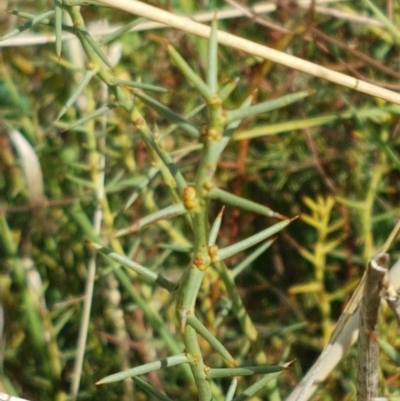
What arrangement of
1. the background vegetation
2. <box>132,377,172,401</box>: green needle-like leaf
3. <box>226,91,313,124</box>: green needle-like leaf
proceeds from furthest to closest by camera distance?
the background vegetation, <box>132,377,172,401</box>: green needle-like leaf, <box>226,91,313,124</box>: green needle-like leaf

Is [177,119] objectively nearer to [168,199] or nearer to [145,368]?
[145,368]

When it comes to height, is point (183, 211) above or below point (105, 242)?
above

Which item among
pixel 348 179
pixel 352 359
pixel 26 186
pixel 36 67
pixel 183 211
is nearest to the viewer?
pixel 183 211

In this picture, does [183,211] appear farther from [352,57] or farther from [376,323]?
[352,57]

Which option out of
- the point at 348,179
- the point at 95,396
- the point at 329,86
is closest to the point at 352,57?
the point at 329,86

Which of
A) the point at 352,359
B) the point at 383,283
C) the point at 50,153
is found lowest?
the point at 352,359

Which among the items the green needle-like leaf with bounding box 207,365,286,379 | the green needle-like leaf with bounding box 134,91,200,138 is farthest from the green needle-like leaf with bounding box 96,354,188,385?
the green needle-like leaf with bounding box 134,91,200,138

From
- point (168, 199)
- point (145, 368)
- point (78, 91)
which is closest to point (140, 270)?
point (145, 368)

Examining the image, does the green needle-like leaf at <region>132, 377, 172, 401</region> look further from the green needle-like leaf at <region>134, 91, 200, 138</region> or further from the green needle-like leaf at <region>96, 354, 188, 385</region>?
the green needle-like leaf at <region>134, 91, 200, 138</region>
